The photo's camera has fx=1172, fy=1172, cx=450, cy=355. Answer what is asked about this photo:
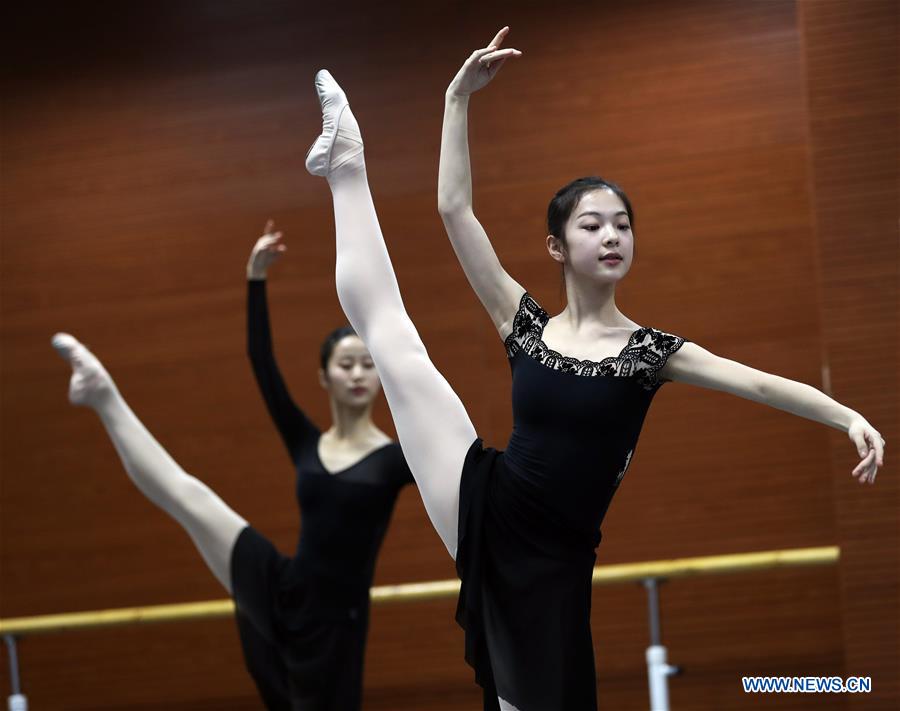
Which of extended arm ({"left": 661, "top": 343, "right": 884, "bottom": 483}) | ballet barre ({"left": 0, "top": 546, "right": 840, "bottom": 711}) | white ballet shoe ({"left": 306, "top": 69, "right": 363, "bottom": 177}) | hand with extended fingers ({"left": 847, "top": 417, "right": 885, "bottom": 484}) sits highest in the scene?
white ballet shoe ({"left": 306, "top": 69, "right": 363, "bottom": 177})

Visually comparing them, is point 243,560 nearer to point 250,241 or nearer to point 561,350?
point 561,350

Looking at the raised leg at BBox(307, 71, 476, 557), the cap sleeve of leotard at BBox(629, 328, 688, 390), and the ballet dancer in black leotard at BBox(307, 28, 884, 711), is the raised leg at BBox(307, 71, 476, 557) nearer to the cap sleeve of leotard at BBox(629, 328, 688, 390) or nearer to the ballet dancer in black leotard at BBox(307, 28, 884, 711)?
the ballet dancer in black leotard at BBox(307, 28, 884, 711)

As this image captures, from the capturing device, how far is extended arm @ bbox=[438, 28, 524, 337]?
266 cm

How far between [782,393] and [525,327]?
60cm

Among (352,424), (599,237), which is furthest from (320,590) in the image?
(599,237)

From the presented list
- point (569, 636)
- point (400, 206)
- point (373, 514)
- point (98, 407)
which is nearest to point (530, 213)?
point (400, 206)

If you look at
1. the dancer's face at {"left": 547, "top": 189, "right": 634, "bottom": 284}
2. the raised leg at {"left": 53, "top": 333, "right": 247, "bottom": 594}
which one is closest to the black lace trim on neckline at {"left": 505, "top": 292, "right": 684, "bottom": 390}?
the dancer's face at {"left": 547, "top": 189, "right": 634, "bottom": 284}

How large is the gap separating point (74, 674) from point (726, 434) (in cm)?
320

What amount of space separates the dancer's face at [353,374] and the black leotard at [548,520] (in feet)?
4.62

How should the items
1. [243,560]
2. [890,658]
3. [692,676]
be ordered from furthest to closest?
[692,676]
[890,658]
[243,560]

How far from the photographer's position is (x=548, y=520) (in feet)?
8.18

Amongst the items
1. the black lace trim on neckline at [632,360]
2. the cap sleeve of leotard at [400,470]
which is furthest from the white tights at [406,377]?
the cap sleeve of leotard at [400,470]

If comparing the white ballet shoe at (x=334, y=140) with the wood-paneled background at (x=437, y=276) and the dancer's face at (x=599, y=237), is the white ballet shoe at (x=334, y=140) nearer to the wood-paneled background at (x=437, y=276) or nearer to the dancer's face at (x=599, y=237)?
the dancer's face at (x=599, y=237)

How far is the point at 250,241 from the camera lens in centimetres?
538
